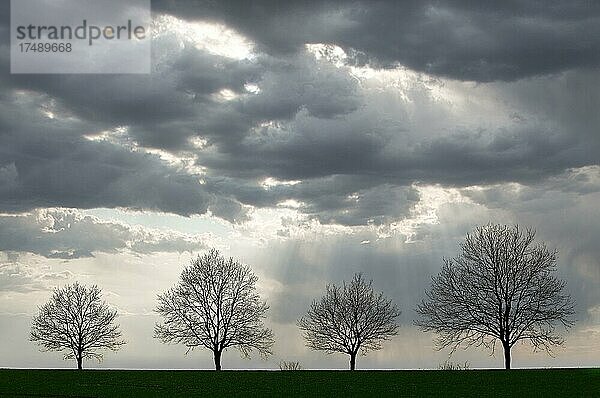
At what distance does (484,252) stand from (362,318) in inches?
688

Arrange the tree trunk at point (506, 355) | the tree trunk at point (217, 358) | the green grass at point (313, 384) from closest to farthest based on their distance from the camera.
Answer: the green grass at point (313, 384), the tree trunk at point (506, 355), the tree trunk at point (217, 358)

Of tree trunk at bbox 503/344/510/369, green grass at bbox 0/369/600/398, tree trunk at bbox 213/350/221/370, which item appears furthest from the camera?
tree trunk at bbox 213/350/221/370

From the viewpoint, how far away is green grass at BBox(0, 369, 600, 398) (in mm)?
53156

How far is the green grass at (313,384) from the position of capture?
53156 millimetres

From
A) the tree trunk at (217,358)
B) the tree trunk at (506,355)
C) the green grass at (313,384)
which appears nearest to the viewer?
the green grass at (313,384)

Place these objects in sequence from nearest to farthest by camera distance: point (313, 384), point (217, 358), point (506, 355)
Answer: point (313, 384), point (506, 355), point (217, 358)

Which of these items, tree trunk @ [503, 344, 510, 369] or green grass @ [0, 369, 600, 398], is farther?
tree trunk @ [503, 344, 510, 369]

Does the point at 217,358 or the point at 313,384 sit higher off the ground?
the point at 217,358

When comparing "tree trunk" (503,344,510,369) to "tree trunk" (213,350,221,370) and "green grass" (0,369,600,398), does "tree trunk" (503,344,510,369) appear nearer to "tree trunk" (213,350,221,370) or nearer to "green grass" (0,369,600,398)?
"green grass" (0,369,600,398)

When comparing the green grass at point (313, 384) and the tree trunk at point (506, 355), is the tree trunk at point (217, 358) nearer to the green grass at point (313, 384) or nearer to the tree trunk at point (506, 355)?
the green grass at point (313, 384)

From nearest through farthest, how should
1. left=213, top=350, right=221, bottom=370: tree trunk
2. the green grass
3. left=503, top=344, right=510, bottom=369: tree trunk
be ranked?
the green grass
left=503, top=344, right=510, bottom=369: tree trunk
left=213, top=350, right=221, bottom=370: tree trunk

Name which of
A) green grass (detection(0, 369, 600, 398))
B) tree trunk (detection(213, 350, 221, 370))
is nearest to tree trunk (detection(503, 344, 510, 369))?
green grass (detection(0, 369, 600, 398))

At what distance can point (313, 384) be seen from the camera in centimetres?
6066

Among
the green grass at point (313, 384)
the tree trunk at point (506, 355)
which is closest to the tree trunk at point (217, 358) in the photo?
the green grass at point (313, 384)
